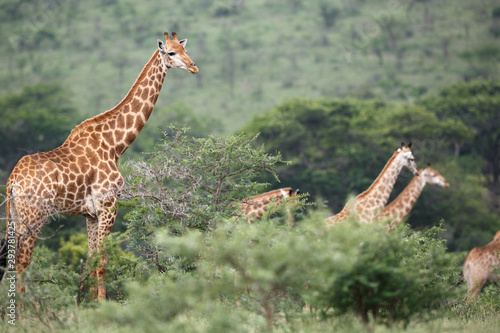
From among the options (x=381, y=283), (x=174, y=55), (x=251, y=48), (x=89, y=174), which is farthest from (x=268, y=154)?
(x=251, y=48)

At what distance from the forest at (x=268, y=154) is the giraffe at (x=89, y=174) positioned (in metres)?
0.34

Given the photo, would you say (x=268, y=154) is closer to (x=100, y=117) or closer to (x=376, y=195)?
(x=376, y=195)

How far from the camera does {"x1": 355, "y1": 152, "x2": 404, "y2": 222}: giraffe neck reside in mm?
14531

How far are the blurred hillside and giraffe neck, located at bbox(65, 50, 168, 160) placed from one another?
51.7 m

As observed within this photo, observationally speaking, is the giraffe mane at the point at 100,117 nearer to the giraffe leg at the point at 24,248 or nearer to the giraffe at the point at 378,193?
the giraffe leg at the point at 24,248

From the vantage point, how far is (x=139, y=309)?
7.58 meters

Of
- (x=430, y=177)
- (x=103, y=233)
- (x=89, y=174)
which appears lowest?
(x=430, y=177)

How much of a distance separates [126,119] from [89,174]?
1.24m

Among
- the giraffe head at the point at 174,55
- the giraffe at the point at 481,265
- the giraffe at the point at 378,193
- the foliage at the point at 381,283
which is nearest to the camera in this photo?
the foliage at the point at 381,283

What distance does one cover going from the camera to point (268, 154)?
54.3 feet

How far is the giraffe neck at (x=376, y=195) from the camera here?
47.7 ft

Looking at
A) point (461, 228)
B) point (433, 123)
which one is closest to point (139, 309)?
point (461, 228)

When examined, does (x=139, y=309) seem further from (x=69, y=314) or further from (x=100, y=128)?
(x=100, y=128)

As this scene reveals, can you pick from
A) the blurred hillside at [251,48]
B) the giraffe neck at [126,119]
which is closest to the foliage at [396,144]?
the blurred hillside at [251,48]
